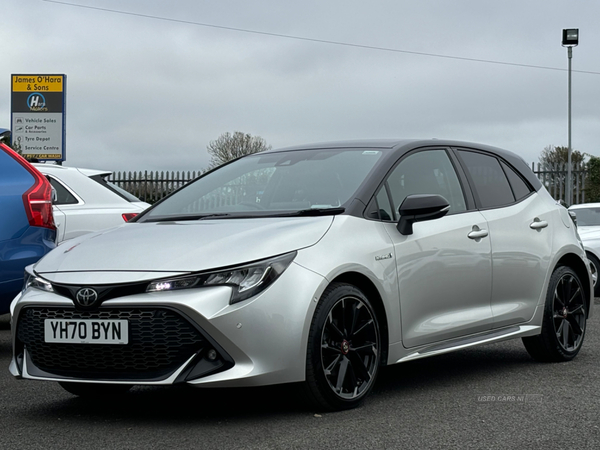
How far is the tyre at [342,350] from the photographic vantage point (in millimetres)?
4578

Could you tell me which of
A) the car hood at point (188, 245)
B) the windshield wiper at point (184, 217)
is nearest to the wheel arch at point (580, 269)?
the car hood at point (188, 245)

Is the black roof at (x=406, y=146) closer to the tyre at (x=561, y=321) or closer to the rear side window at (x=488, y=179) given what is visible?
the rear side window at (x=488, y=179)

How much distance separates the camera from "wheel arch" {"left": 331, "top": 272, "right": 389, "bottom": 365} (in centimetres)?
490

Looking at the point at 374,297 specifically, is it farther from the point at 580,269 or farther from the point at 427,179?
the point at 580,269

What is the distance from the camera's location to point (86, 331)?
445 cm

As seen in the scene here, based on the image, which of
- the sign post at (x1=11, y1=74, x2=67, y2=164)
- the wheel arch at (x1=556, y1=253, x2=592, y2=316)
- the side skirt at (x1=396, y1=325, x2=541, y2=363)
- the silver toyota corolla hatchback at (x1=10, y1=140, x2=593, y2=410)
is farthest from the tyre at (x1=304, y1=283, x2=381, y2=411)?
the sign post at (x1=11, y1=74, x2=67, y2=164)

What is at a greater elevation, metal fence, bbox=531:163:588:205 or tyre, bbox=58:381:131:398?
metal fence, bbox=531:163:588:205

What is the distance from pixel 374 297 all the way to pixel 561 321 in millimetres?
2288

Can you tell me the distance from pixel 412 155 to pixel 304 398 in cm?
190

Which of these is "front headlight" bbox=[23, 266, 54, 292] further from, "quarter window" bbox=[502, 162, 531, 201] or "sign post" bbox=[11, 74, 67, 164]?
"sign post" bbox=[11, 74, 67, 164]

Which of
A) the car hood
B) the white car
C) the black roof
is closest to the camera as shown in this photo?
the car hood

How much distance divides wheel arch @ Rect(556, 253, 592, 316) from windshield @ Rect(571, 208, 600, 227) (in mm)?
7202

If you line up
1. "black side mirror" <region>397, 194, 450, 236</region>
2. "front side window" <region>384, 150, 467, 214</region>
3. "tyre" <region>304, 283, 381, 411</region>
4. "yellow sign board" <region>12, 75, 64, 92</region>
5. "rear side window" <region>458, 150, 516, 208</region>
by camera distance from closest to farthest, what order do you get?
1. "tyre" <region>304, 283, 381, 411</region>
2. "black side mirror" <region>397, 194, 450, 236</region>
3. "front side window" <region>384, 150, 467, 214</region>
4. "rear side window" <region>458, 150, 516, 208</region>
5. "yellow sign board" <region>12, 75, 64, 92</region>

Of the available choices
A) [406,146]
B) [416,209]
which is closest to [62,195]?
[406,146]
